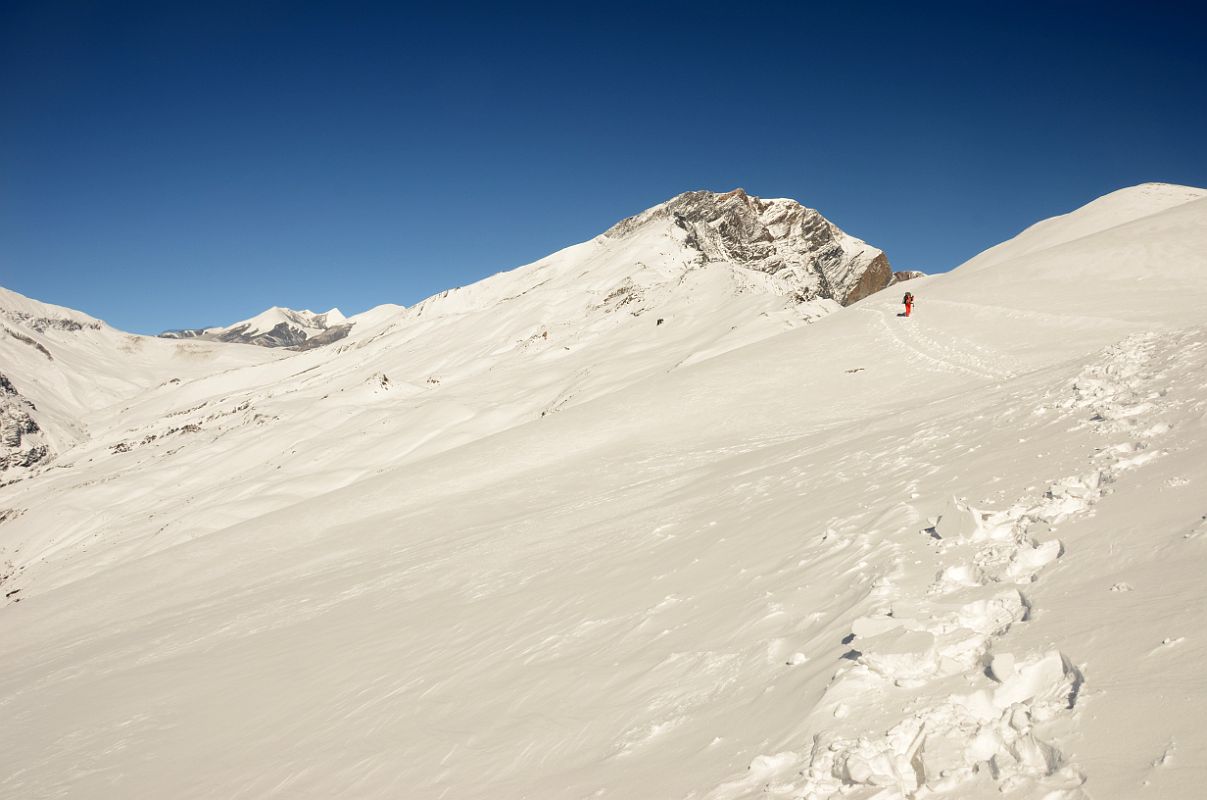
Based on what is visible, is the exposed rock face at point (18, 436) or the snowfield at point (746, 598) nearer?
the snowfield at point (746, 598)

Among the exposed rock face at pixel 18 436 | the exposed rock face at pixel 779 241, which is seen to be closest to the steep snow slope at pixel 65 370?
the exposed rock face at pixel 18 436

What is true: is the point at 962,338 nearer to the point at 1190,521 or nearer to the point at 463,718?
the point at 1190,521

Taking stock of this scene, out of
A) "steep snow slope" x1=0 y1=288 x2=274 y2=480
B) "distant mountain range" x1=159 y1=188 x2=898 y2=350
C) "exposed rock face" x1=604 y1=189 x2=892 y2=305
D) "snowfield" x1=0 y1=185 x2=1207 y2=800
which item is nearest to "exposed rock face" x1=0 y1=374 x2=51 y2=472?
"steep snow slope" x1=0 y1=288 x2=274 y2=480

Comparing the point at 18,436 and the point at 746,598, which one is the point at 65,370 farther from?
the point at 746,598

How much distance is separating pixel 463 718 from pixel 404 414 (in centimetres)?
3616

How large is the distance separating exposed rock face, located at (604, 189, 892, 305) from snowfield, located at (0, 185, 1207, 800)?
182 ft

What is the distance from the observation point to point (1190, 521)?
5.08 m

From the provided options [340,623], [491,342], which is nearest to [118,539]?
[340,623]

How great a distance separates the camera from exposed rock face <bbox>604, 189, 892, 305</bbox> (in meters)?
85.4

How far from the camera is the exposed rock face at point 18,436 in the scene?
9312 cm

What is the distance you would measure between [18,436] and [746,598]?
125175mm

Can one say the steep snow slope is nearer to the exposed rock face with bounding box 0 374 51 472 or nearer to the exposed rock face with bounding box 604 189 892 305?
the exposed rock face with bounding box 0 374 51 472

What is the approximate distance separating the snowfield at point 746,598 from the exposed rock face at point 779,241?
2183 inches

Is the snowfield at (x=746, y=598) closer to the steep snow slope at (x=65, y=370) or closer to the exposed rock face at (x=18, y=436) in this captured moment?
the exposed rock face at (x=18, y=436)
